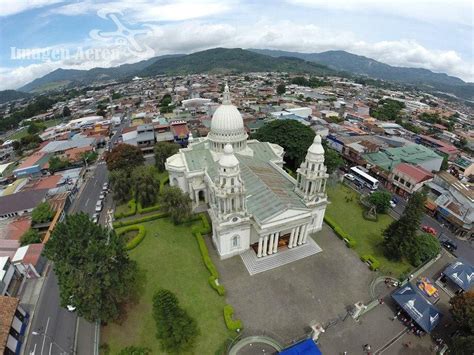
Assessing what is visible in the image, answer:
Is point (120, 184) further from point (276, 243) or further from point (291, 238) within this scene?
point (291, 238)

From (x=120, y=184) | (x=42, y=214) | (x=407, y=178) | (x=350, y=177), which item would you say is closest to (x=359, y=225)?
(x=350, y=177)

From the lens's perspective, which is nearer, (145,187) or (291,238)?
(291,238)

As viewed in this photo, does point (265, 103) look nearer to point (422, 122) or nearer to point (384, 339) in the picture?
point (422, 122)

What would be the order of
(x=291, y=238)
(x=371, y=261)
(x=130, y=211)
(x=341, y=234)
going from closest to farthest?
(x=371, y=261)
(x=291, y=238)
(x=341, y=234)
(x=130, y=211)

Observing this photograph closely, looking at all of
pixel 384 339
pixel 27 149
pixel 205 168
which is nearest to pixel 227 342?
pixel 384 339

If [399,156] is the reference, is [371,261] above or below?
below

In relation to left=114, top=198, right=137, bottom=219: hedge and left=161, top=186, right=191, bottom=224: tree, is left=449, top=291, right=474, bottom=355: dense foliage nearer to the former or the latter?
left=161, top=186, right=191, bottom=224: tree

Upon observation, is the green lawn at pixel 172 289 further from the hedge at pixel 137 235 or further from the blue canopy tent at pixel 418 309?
the blue canopy tent at pixel 418 309

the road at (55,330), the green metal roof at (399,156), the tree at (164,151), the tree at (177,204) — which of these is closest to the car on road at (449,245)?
the green metal roof at (399,156)
